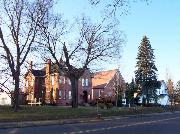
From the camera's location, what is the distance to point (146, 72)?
7212cm

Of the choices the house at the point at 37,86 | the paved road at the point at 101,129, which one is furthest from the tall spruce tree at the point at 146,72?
the paved road at the point at 101,129

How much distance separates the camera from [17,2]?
4003 centimetres

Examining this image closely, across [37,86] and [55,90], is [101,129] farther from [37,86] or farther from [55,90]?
[37,86]

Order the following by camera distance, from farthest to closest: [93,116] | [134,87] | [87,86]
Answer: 1. [87,86]
2. [134,87]
3. [93,116]

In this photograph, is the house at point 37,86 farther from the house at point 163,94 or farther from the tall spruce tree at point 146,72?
the house at point 163,94

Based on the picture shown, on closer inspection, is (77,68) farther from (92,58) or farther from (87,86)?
(87,86)

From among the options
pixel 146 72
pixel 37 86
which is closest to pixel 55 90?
pixel 37 86

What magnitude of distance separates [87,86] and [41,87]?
30.5 feet

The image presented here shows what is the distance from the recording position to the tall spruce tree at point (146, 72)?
72.2 m

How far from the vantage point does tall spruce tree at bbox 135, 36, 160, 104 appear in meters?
72.2

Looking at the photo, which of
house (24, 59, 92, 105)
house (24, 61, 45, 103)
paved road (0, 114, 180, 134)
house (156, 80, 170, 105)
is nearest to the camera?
paved road (0, 114, 180, 134)

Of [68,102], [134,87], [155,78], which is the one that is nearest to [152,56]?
[155,78]

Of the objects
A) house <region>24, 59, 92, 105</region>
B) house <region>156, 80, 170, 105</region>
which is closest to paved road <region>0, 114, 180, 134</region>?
house <region>24, 59, 92, 105</region>

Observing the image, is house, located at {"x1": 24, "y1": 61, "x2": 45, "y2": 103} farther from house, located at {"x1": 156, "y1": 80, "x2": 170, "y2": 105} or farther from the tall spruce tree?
house, located at {"x1": 156, "y1": 80, "x2": 170, "y2": 105}
